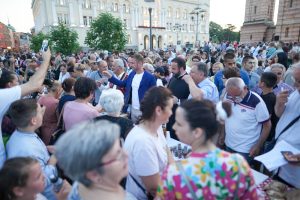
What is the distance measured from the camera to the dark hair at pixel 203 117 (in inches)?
62.5

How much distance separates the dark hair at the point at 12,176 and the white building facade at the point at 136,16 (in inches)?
1680

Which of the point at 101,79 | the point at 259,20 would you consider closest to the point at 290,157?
the point at 101,79

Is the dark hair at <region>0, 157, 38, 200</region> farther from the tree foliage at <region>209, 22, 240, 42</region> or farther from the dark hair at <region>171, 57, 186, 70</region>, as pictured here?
the tree foliage at <region>209, 22, 240, 42</region>

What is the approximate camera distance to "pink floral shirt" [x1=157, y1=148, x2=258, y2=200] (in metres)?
1.49

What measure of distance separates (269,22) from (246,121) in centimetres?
4395

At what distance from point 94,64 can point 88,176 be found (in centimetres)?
675

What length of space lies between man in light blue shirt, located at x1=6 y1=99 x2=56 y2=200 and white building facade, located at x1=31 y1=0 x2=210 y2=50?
1651 inches

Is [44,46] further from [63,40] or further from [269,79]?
[63,40]

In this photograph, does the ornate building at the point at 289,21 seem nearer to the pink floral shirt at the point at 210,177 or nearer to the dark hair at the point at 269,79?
the dark hair at the point at 269,79

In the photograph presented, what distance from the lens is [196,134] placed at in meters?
1.60

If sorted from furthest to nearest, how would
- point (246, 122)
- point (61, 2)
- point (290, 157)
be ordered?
point (61, 2) → point (246, 122) → point (290, 157)

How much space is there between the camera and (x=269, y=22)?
39.8 metres

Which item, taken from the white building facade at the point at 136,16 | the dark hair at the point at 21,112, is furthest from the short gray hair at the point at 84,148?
the white building facade at the point at 136,16

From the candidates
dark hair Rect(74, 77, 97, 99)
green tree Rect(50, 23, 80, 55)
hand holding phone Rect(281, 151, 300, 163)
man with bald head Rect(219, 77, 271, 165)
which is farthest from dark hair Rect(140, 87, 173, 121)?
green tree Rect(50, 23, 80, 55)
